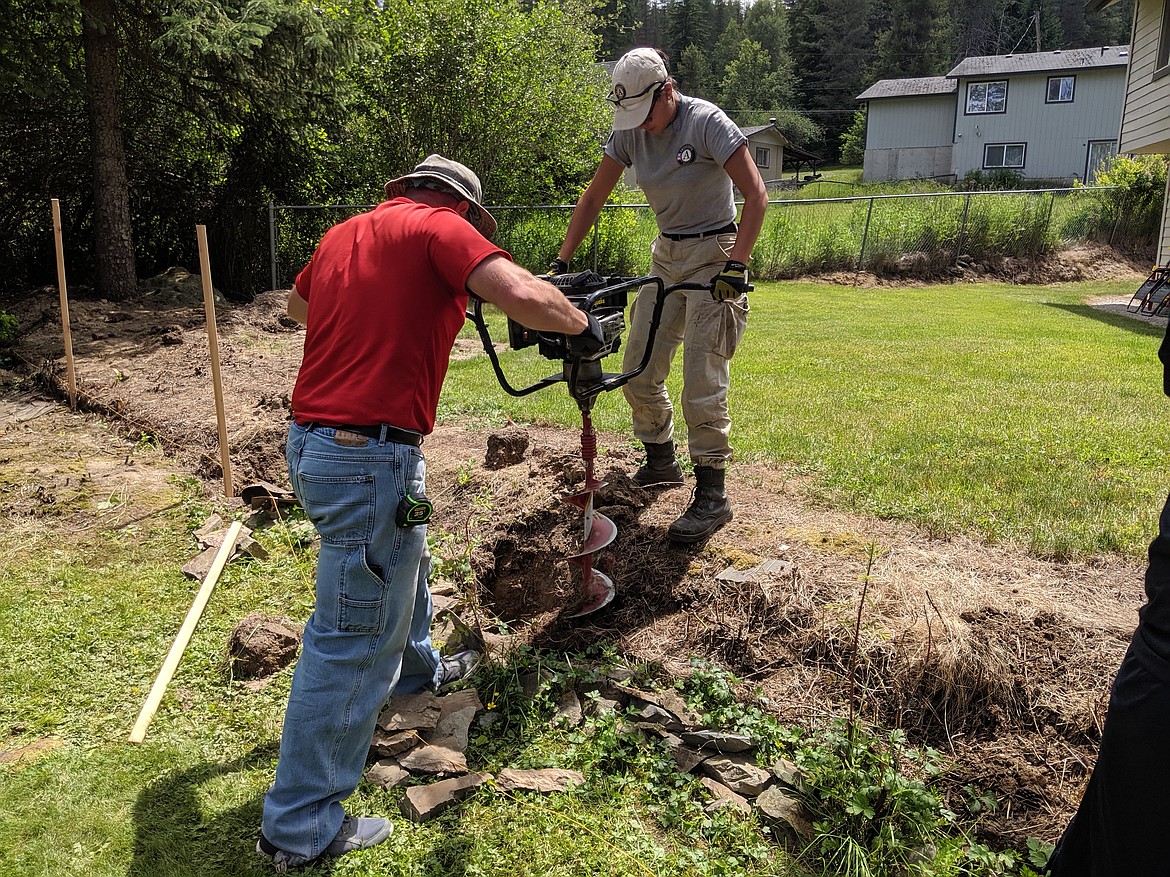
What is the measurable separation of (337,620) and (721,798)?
141cm

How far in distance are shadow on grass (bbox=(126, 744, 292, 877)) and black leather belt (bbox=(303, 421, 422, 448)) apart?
51.1 inches

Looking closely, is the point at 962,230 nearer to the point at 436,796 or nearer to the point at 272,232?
the point at 272,232

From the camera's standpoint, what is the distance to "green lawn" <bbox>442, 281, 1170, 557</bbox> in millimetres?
4535

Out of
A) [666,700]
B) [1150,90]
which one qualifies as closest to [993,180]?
[1150,90]

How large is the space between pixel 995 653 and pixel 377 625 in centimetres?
217

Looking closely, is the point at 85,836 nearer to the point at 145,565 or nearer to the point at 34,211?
the point at 145,565

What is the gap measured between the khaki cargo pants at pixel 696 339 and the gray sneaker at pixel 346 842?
2.29m

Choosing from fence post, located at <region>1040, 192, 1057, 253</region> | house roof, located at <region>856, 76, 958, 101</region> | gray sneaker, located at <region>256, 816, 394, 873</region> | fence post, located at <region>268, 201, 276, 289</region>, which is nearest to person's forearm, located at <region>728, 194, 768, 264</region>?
gray sneaker, located at <region>256, 816, 394, 873</region>

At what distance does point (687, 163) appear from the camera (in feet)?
13.5

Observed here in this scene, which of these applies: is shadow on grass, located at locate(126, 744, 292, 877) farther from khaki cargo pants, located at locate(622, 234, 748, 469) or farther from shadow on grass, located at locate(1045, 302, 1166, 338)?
shadow on grass, located at locate(1045, 302, 1166, 338)

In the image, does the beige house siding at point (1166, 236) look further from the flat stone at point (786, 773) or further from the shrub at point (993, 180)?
the shrub at point (993, 180)

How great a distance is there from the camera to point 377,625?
251 centimetres

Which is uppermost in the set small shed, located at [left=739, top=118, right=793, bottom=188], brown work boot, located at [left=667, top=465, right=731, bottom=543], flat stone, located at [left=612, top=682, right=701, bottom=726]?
small shed, located at [left=739, top=118, right=793, bottom=188]

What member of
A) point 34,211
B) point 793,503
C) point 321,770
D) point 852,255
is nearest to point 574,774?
point 321,770
